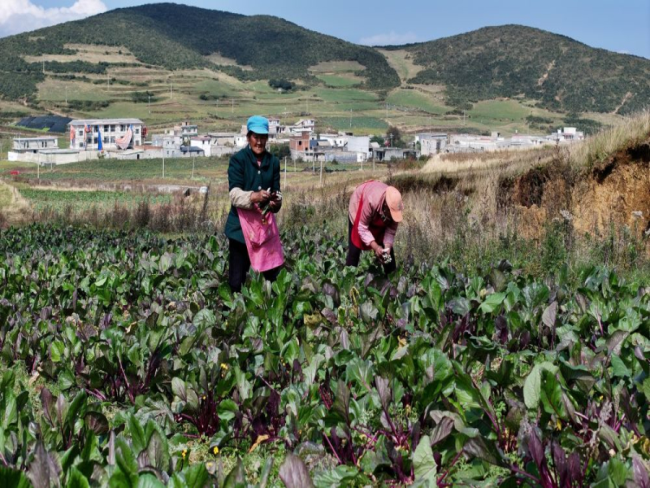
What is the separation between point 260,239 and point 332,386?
9.69 ft

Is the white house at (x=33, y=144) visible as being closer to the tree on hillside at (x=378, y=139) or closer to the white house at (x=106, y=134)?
the white house at (x=106, y=134)

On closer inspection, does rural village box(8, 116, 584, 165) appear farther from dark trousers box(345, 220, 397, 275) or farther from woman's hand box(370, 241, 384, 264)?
woman's hand box(370, 241, 384, 264)

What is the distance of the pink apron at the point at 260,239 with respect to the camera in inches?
254

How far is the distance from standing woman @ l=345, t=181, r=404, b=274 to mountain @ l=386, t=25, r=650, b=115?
497ft

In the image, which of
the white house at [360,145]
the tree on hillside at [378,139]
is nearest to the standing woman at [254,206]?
the white house at [360,145]

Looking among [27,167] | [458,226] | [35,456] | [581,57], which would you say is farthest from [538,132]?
[35,456]

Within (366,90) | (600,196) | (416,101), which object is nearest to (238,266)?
(600,196)

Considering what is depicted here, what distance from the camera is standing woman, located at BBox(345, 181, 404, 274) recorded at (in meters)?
6.51

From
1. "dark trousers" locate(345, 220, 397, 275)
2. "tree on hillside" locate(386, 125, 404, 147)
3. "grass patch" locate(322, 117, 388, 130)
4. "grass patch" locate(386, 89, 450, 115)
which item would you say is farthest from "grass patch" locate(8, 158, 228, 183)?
"grass patch" locate(386, 89, 450, 115)

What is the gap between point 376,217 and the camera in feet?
22.5

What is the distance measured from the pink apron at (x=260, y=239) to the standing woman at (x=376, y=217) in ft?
2.61

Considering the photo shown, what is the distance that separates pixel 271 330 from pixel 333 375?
1185 millimetres

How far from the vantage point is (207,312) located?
575 centimetres

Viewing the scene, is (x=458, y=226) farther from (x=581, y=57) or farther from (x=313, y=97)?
(x=581, y=57)
